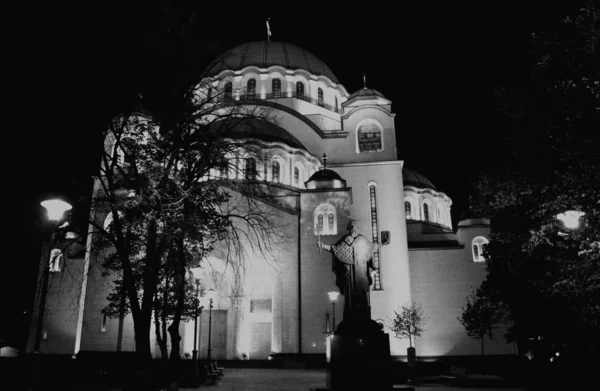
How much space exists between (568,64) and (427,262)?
2275 cm

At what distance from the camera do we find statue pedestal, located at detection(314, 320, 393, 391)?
1032 centimetres

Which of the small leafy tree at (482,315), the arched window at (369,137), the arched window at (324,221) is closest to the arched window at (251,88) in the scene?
the arched window at (369,137)

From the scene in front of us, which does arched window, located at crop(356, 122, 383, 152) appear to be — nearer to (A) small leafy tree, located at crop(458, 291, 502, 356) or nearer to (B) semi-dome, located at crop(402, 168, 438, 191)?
(B) semi-dome, located at crop(402, 168, 438, 191)

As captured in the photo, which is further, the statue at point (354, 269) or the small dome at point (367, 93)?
the small dome at point (367, 93)

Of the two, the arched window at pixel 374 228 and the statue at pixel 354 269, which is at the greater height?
the arched window at pixel 374 228

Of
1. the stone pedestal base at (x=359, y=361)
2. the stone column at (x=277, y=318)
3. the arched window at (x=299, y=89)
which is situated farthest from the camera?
the arched window at (x=299, y=89)

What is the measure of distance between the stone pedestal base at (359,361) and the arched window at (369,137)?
80.1 ft

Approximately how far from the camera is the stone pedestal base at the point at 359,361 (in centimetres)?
1031

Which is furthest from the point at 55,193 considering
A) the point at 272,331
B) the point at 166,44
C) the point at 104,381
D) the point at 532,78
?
the point at 272,331

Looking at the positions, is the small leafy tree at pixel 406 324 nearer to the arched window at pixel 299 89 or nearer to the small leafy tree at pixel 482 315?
the small leafy tree at pixel 482 315

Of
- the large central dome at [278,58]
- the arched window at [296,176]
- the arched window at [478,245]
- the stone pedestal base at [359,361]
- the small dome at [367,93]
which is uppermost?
the large central dome at [278,58]

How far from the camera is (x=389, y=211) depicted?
32.0 m

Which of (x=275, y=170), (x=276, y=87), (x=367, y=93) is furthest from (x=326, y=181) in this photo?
(x=276, y=87)

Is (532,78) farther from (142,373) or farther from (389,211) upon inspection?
(389,211)
